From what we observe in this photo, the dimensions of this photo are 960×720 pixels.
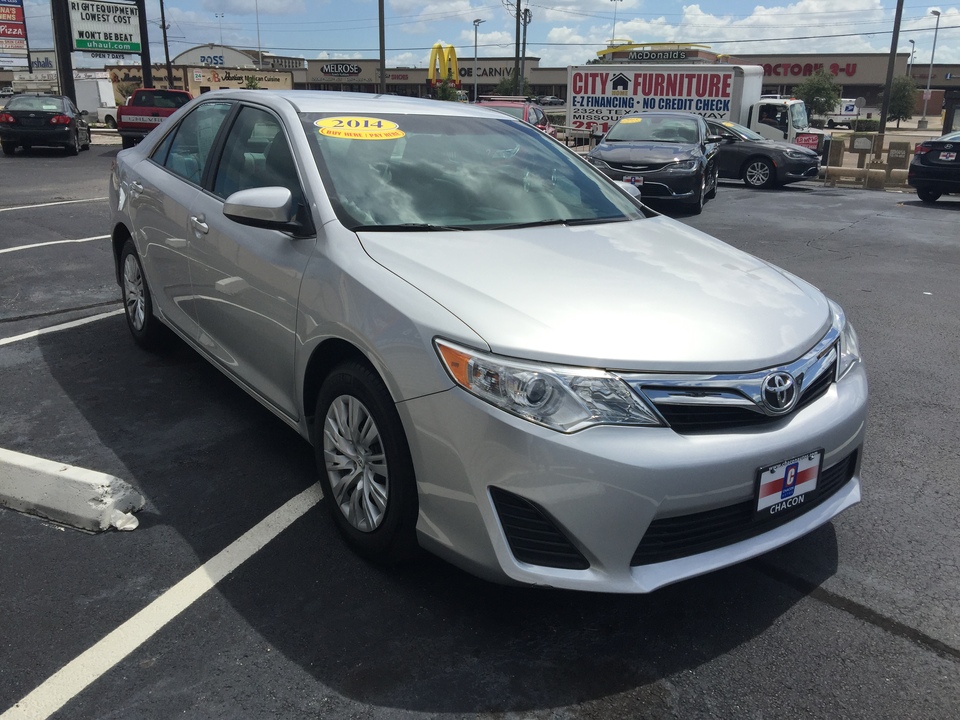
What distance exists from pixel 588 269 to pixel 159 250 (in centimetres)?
265

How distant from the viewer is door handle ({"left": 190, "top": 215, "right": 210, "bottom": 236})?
3943 millimetres

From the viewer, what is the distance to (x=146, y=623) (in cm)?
266

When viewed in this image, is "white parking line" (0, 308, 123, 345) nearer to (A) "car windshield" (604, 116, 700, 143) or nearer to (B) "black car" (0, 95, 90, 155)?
(A) "car windshield" (604, 116, 700, 143)

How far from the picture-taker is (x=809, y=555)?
312cm

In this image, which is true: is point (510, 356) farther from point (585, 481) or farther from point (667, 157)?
point (667, 157)

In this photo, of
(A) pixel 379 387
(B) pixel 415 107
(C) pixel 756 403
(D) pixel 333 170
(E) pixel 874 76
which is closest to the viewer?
(C) pixel 756 403

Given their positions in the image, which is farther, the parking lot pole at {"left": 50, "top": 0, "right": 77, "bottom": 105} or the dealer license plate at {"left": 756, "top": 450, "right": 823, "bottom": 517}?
the parking lot pole at {"left": 50, "top": 0, "right": 77, "bottom": 105}

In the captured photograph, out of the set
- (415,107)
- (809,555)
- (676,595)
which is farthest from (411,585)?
(415,107)

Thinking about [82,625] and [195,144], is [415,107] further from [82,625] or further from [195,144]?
[82,625]

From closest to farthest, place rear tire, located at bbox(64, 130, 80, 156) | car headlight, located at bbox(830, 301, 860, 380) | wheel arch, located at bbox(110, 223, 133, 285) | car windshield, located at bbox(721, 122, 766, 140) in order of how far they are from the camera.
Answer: car headlight, located at bbox(830, 301, 860, 380), wheel arch, located at bbox(110, 223, 133, 285), car windshield, located at bbox(721, 122, 766, 140), rear tire, located at bbox(64, 130, 80, 156)

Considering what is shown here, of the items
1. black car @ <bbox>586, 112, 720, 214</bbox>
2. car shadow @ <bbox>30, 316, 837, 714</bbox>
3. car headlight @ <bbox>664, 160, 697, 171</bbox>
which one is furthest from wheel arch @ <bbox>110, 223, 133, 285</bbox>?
car headlight @ <bbox>664, 160, 697, 171</bbox>

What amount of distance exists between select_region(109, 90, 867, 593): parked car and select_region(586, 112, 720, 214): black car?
8193 mm

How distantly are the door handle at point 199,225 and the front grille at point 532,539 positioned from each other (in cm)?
226

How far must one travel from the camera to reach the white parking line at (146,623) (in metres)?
2.31
